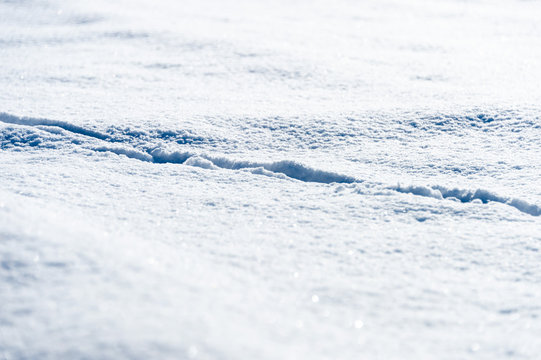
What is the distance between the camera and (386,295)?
4.37 feet

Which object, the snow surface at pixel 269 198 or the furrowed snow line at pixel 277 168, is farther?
the furrowed snow line at pixel 277 168

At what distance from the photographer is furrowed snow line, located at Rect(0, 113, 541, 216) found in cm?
191

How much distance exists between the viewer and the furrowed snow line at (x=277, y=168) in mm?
1912

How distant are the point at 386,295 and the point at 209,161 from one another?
3.70 ft

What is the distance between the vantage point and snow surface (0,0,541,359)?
1.15 meters

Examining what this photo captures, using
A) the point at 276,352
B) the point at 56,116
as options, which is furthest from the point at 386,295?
the point at 56,116

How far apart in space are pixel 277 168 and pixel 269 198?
0.31 metres

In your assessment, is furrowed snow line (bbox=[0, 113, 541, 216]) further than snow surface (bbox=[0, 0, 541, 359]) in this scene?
Yes

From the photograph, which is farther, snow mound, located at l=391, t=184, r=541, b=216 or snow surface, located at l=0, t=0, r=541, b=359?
snow mound, located at l=391, t=184, r=541, b=216

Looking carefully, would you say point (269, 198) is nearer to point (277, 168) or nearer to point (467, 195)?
point (277, 168)

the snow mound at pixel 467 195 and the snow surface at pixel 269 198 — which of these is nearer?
the snow surface at pixel 269 198

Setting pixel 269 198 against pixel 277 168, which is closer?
pixel 269 198

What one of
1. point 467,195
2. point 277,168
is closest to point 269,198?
point 277,168

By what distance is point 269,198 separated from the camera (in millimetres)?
1906
